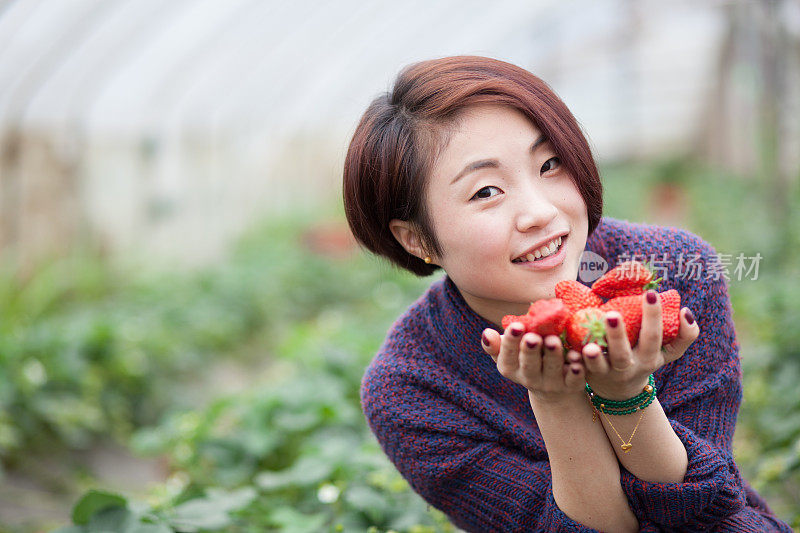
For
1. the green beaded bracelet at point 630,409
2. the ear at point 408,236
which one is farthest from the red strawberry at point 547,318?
the ear at point 408,236

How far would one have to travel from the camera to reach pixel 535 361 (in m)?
1.06

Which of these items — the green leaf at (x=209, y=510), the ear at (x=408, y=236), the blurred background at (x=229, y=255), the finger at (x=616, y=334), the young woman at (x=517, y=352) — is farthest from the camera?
the blurred background at (x=229, y=255)

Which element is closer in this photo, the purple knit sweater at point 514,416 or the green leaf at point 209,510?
the purple knit sweater at point 514,416

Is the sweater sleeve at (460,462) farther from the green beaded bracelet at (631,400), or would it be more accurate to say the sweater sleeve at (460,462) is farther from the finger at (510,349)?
the finger at (510,349)

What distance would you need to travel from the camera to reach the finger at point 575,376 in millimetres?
1066

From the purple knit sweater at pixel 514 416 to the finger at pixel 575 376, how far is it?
0.31m

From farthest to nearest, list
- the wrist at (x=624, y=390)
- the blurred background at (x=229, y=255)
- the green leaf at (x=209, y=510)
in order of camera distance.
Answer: the blurred background at (x=229, y=255)
the green leaf at (x=209, y=510)
the wrist at (x=624, y=390)

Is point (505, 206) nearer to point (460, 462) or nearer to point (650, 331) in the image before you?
point (650, 331)

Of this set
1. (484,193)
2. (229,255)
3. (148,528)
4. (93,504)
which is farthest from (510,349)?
(229,255)

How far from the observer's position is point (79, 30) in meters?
5.58

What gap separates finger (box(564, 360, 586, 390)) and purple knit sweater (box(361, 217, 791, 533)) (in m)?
0.31

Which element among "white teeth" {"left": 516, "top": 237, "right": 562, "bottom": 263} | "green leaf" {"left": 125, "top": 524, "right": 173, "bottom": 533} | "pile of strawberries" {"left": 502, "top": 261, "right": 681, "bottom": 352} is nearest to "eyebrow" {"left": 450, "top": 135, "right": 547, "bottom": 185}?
"white teeth" {"left": 516, "top": 237, "right": 562, "bottom": 263}

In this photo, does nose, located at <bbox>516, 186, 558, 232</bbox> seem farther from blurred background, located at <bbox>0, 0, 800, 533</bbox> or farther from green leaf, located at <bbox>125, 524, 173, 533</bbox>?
green leaf, located at <bbox>125, 524, 173, 533</bbox>

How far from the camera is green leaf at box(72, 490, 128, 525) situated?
5.96 ft
